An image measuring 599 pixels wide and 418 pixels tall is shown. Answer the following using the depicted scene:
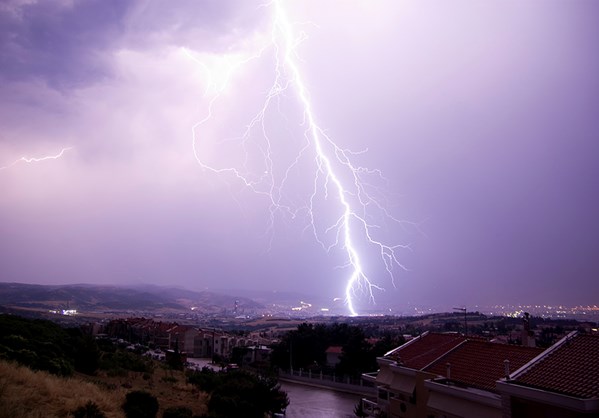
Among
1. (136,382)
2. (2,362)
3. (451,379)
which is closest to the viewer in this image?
(2,362)

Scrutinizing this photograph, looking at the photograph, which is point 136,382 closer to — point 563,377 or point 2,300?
point 563,377

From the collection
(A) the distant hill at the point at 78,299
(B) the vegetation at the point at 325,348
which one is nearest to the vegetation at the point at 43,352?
(B) the vegetation at the point at 325,348

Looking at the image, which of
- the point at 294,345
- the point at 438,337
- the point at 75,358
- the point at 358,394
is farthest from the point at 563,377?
the point at 294,345

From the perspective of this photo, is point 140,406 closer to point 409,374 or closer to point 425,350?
point 409,374

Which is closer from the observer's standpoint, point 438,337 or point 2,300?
point 438,337

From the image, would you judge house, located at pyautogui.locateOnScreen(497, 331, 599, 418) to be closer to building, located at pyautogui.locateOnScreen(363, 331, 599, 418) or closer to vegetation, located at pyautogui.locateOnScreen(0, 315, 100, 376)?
A: building, located at pyautogui.locateOnScreen(363, 331, 599, 418)

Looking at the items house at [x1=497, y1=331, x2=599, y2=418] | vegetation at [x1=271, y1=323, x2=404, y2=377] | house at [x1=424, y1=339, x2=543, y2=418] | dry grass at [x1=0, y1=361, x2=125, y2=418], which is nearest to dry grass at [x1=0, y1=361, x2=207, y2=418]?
dry grass at [x1=0, y1=361, x2=125, y2=418]

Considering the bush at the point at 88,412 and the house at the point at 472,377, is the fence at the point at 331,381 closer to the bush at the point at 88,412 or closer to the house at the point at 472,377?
the house at the point at 472,377
